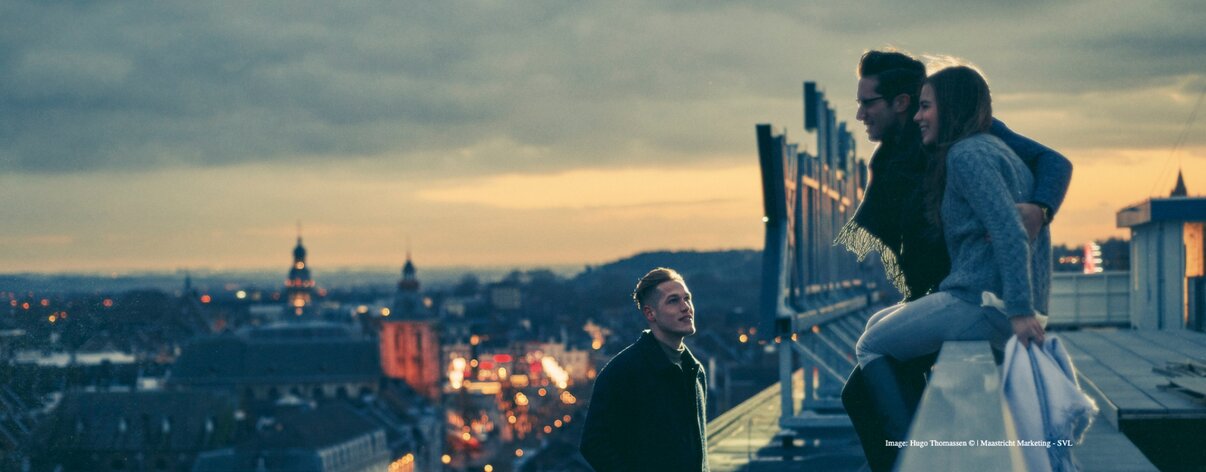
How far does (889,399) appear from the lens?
400 centimetres

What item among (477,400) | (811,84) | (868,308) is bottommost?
(477,400)

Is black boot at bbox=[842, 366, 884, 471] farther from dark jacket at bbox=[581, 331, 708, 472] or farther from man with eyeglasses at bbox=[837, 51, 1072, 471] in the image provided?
dark jacket at bbox=[581, 331, 708, 472]

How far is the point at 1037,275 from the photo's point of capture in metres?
3.81

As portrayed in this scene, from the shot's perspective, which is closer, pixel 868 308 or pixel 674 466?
pixel 674 466

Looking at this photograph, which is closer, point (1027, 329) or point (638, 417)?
point (1027, 329)

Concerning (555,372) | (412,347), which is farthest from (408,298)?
(555,372)

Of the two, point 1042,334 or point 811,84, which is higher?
point 811,84

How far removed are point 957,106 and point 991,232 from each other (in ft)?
1.35

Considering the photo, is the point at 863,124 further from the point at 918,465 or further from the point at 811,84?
the point at 811,84

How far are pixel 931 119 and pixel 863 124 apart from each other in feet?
1.81

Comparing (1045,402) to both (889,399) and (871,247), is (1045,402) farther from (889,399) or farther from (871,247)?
(871,247)

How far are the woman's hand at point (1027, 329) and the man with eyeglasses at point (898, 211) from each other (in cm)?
→ 34

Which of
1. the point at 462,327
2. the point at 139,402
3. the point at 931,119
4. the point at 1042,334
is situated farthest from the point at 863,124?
the point at 462,327

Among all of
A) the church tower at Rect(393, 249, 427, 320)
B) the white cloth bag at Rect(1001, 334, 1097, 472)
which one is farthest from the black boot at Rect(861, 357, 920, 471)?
the church tower at Rect(393, 249, 427, 320)
